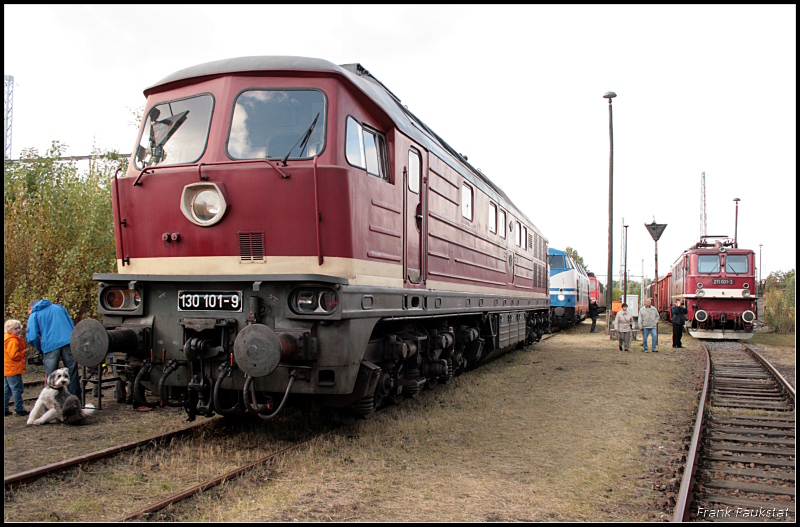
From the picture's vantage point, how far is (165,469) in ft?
17.2

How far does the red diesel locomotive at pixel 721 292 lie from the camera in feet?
65.3

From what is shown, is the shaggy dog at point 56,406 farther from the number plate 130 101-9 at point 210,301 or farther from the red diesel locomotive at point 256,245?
the number plate 130 101-9 at point 210,301

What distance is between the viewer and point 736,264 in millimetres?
20281

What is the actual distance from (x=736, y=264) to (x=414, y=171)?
17.2 m

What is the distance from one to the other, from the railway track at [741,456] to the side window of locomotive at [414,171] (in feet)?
13.4

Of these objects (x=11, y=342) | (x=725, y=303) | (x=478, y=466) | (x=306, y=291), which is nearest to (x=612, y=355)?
(x=725, y=303)

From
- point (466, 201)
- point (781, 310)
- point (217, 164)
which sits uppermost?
point (466, 201)

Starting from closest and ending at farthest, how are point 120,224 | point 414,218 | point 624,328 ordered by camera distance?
point 120,224, point 414,218, point 624,328

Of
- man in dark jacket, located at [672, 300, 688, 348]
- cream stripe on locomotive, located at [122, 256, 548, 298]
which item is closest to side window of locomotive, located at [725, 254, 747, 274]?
man in dark jacket, located at [672, 300, 688, 348]

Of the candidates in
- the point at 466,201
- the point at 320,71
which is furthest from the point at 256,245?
the point at 466,201

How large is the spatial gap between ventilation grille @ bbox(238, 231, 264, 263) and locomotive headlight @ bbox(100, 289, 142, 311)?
116cm

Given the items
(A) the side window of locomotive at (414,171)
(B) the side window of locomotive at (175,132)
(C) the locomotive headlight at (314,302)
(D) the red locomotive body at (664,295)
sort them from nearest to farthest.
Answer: (C) the locomotive headlight at (314,302)
(B) the side window of locomotive at (175,132)
(A) the side window of locomotive at (414,171)
(D) the red locomotive body at (664,295)

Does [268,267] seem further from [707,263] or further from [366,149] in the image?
[707,263]

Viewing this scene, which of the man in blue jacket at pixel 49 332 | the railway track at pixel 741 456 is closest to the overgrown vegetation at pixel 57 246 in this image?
the man in blue jacket at pixel 49 332
